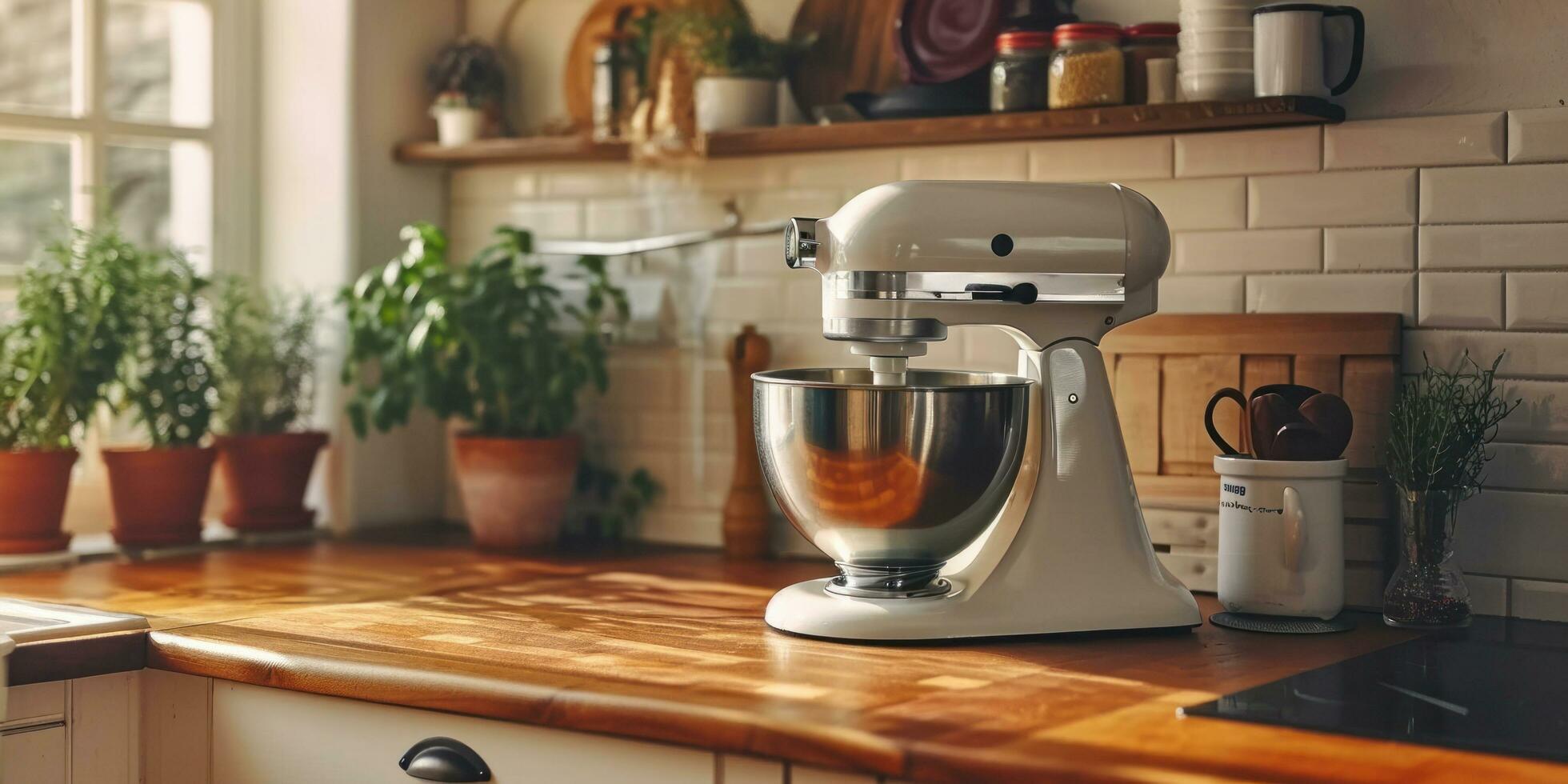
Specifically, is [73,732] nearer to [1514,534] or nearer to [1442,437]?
[1442,437]

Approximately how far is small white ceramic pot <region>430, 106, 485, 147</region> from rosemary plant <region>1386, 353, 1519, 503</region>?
140 cm

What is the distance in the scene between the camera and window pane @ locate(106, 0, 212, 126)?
2.37 m

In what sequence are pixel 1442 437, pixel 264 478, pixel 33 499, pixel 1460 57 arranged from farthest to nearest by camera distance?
1. pixel 264 478
2. pixel 33 499
3. pixel 1460 57
4. pixel 1442 437

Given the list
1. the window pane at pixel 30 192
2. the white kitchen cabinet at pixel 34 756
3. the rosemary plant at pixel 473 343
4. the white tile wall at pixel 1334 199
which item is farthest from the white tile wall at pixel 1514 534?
the window pane at pixel 30 192

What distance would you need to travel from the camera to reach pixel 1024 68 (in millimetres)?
1873

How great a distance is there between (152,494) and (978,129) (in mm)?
1231

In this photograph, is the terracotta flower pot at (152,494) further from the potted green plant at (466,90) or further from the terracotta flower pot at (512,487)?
the potted green plant at (466,90)

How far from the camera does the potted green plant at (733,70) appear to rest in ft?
6.97

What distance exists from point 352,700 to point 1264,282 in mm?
1106

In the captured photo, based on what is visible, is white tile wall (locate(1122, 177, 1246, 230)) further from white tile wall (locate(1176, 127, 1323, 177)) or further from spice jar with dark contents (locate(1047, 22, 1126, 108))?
spice jar with dark contents (locate(1047, 22, 1126, 108))

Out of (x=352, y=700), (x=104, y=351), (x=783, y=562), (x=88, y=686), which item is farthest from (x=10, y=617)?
(x=783, y=562)

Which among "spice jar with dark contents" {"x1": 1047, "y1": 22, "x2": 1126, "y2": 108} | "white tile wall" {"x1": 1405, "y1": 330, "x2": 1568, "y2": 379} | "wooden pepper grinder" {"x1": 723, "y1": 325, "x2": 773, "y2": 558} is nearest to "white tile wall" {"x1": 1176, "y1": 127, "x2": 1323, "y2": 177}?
"spice jar with dark contents" {"x1": 1047, "y1": 22, "x2": 1126, "y2": 108}

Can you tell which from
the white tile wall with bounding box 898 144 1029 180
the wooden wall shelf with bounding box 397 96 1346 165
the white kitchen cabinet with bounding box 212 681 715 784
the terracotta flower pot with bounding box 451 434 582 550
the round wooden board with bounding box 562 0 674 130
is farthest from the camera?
the round wooden board with bounding box 562 0 674 130

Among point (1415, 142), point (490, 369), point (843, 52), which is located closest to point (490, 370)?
point (490, 369)
